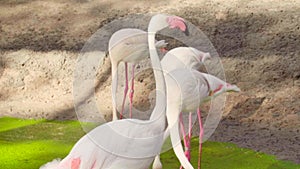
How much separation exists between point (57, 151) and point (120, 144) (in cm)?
187

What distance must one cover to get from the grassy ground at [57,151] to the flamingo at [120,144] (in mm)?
1431

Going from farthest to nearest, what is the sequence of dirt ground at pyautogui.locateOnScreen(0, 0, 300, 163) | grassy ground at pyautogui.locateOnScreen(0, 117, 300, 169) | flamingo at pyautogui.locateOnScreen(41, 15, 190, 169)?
dirt ground at pyautogui.locateOnScreen(0, 0, 300, 163) → grassy ground at pyautogui.locateOnScreen(0, 117, 300, 169) → flamingo at pyautogui.locateOnScreen(41, 15, 190, 169)

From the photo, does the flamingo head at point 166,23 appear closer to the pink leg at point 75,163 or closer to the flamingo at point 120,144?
the flamingo at point 120,144

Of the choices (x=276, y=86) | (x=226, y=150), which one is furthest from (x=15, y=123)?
(x=276, y=86)

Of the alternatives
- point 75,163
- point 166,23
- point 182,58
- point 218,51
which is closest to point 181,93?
point 182,58

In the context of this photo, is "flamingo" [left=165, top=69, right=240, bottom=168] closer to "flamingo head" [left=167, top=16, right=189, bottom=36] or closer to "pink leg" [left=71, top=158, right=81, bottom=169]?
"flamingo head" [left=167, top=16, right=189, bottom=36]

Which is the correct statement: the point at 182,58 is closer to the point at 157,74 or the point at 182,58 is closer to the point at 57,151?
the point at 157,74

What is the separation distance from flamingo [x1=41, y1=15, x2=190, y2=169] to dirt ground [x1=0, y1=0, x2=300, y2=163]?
184cm

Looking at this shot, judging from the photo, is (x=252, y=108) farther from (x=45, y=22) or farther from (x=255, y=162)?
(x=45, y=22)

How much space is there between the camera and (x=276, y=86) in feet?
14.4

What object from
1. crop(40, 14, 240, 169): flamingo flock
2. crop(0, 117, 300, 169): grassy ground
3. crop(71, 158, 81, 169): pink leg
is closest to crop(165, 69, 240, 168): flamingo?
crop(40, 14, 240, 169): flamingo flock

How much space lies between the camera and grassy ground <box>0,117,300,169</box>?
129 inches

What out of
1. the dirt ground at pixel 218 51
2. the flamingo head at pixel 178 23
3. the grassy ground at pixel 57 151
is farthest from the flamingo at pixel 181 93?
the dirt ground at pixel 218 51

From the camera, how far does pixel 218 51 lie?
4.75 meters
